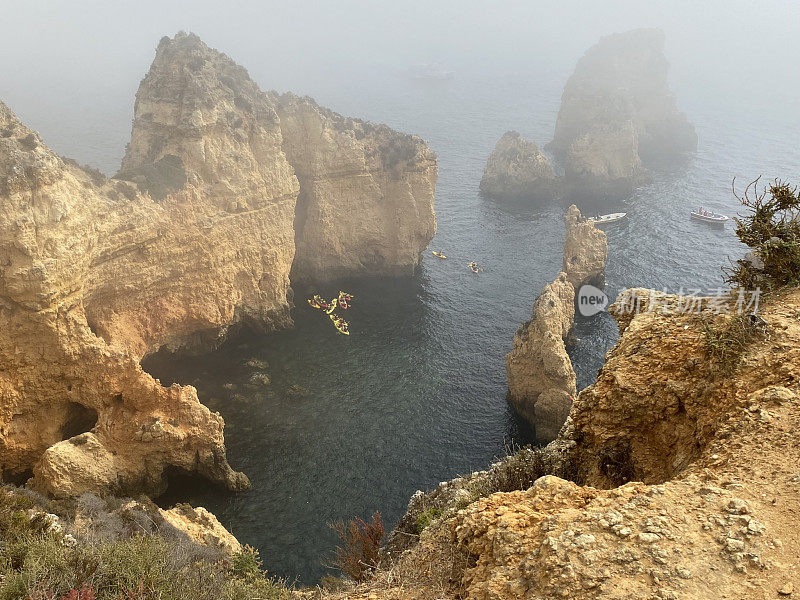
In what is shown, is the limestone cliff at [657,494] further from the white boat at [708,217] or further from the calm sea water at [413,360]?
the white boat at [708,217]

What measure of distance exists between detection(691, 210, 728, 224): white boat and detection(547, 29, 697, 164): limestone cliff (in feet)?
77.6

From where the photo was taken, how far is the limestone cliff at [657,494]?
626 cm

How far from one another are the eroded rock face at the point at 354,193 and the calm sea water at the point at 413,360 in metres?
2.76

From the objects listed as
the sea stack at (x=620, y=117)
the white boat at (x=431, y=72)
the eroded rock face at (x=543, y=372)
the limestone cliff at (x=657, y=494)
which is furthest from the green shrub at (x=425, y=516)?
the white boat at (x=431, y=72)

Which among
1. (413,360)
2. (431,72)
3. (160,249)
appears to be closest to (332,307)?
(413,360)

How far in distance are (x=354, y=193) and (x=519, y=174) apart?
3047 cm

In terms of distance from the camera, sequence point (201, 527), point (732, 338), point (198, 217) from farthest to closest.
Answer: point (198, 217), point (201, 527), point (732, 338)

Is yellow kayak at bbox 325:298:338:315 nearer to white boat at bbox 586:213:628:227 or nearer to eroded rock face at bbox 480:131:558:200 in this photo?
white boat at bbox 586:213:628:227

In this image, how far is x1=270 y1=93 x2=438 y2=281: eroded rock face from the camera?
153 ft

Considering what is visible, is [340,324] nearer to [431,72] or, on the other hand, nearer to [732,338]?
[732,338]

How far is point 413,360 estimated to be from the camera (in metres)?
41.0

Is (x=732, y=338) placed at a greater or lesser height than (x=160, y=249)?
greater


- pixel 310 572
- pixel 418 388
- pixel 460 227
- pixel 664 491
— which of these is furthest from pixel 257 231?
pixel 664 491

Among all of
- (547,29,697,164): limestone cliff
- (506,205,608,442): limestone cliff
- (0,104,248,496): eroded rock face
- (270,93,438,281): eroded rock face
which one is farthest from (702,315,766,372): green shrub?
(547,29,697,164): limestone cliff
